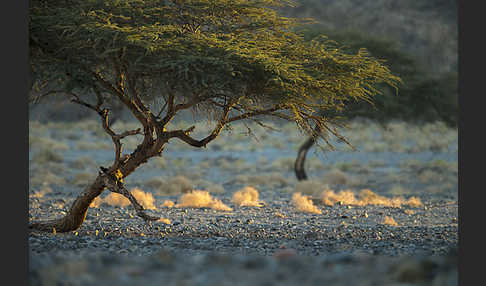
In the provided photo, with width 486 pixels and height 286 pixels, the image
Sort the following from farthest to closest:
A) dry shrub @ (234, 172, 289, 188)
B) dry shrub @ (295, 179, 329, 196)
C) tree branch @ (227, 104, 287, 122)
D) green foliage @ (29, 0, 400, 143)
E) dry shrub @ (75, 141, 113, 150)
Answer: dry shrub @ (75, 141, 113, 150)
dry shrub @ (234, 172, 289, 188)
dry shrub @ (295, 179, 329, 196)
tree branch @ (227, 104, 287, 122)
green foliage @ (29, 0, 400, 143)

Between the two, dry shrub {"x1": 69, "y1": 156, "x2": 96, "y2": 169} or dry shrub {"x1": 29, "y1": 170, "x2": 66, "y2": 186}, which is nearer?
dry shrub {"x1": 29, "y1": 170, "x2": 66, "y2": 186}

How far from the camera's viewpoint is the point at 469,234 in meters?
8.09

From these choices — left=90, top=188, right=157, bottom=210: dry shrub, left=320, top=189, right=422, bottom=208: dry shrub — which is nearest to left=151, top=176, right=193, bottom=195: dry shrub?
left=90, top=188, right=157, bottom=210: dry shrub

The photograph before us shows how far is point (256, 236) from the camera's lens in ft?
39.8

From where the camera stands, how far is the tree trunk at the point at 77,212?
1160 cm

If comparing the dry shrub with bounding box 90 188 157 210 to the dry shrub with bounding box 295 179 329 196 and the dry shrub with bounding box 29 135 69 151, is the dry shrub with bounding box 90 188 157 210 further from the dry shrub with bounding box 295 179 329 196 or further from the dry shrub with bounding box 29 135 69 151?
the dry shrub with bounding box 29 135 69 151

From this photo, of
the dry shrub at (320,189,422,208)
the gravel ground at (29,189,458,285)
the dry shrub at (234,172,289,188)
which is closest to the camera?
the gravel ground at (29,189,458,285)

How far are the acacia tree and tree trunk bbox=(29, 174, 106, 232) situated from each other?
21mm

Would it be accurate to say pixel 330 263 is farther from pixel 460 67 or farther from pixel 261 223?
pixel 261 223

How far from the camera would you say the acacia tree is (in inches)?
384

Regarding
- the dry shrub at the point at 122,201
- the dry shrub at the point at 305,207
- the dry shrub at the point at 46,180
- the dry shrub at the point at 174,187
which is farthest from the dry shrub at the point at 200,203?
the dry shrub at the point at 46,180

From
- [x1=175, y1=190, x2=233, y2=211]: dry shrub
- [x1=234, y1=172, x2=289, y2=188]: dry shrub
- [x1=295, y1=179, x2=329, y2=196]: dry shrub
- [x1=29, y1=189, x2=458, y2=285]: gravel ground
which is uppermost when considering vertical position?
[x1=234, y1=172, x2=289, y2=188]: dry shrub

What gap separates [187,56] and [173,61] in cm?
25

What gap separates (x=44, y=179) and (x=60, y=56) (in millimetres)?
17206
